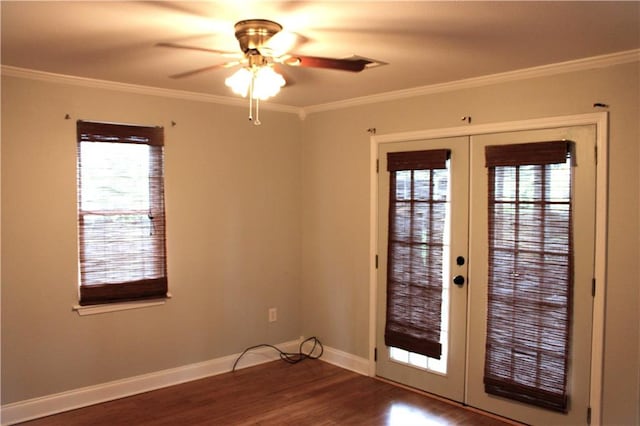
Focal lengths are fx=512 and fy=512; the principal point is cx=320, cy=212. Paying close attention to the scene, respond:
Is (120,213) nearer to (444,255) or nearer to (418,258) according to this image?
(418,258)

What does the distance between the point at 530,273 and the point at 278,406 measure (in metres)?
2.08

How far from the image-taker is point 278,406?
153 inches

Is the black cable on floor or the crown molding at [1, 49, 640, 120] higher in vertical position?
the crown molding at [1, 49, 640, 120]

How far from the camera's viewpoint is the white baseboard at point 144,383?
3.58 m

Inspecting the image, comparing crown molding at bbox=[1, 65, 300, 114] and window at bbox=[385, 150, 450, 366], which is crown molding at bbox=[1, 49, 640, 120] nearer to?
crown molding at bbox=[1, 65, 300, 114]

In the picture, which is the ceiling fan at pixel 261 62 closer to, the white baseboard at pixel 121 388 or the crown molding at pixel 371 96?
the crown molding at pixel 371 96

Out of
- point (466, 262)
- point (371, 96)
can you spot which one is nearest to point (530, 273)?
point (466, 262)

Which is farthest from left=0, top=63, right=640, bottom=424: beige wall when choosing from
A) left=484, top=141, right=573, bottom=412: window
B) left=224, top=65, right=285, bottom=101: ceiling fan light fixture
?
left=224, top=65, right=285, bottom=101: ceiling fan light fixture

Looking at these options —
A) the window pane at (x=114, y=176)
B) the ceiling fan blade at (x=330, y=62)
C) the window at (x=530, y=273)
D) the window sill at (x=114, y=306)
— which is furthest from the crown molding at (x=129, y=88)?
the window at (x=530, y=273)

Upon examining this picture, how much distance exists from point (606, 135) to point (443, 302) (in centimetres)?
165

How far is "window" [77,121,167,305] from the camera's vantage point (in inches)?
150

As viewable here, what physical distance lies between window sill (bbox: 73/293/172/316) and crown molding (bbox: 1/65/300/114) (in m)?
1.65

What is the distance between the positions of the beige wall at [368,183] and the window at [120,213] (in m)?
1.51

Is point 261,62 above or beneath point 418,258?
above
